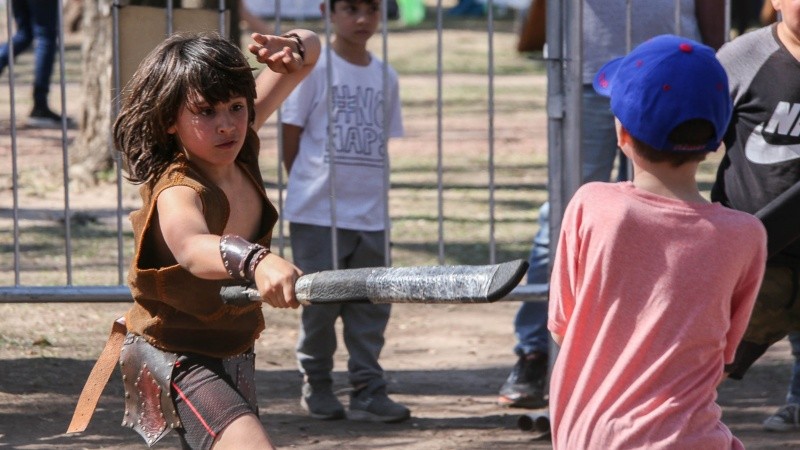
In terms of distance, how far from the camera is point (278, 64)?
3475 mm

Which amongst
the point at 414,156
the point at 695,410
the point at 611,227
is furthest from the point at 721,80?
the point at 414,156

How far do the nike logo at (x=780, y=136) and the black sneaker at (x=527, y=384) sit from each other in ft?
5.14

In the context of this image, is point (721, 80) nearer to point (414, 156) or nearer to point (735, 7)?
A: point (414, 156)

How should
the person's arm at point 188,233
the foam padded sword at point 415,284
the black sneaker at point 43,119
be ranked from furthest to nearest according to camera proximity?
the black sneaker at point 43,119
the person's arm at point 188,233
the foam padded sword at point 415,284

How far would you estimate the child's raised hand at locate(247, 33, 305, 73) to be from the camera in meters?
3.46

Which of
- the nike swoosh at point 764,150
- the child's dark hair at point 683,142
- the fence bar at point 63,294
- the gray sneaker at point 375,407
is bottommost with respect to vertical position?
the gray sneaker at point 375,407

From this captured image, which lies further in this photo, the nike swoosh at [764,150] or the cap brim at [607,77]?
the nike swoosh at [764,150]

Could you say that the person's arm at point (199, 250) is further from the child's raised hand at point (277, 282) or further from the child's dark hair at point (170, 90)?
the child's dark hair at point (170, 90)

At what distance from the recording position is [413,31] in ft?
84.3

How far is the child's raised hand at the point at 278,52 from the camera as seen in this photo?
346 cm

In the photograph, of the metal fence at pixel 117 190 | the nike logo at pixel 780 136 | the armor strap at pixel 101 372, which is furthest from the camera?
the metal fence at pixel 117 190

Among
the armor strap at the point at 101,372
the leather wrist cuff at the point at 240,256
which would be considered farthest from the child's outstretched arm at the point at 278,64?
the leather wrist cuff at the point at 240,256

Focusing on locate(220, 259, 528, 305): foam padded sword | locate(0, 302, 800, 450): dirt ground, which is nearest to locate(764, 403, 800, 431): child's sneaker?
locate(0, 302, 800, 450): dirt ground

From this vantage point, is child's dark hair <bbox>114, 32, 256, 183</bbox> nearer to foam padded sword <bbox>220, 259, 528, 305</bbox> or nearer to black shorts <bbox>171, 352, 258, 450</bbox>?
black shorts <bbox>171, 352, 258, 450</bbox>
